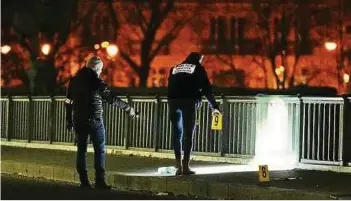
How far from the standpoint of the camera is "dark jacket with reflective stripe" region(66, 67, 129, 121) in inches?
465

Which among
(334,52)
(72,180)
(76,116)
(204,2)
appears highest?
(204,2)

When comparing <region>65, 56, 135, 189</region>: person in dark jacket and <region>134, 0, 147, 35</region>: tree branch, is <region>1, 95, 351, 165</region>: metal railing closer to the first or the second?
<region>65, 56, 135, 189</region>: person in dark jacket

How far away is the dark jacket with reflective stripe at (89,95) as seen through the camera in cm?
1182

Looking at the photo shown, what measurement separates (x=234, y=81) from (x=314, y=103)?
1657 inches

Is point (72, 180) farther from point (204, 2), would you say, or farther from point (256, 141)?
point (204, 2)

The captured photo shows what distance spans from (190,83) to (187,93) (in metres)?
0.18

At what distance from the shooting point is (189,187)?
11.8m

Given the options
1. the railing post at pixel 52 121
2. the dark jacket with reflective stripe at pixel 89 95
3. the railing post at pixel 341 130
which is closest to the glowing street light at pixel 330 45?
the railing post at pixel 52 121

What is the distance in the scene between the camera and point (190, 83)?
41.7ft

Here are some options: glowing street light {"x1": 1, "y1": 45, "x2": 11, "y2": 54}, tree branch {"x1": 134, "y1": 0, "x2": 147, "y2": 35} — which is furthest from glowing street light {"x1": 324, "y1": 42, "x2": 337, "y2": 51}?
glowing street light {"x1": 1, "y1": 45, "x2": 11, "y2": 54}

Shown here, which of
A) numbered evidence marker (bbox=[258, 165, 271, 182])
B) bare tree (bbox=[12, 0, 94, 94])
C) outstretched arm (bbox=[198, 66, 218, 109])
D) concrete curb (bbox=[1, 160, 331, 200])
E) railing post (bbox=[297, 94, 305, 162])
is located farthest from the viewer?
bare tree (bbox=[12, 0, 94, 94])

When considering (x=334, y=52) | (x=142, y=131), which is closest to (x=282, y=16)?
(x=334, y=52)

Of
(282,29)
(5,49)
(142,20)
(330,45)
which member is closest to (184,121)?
(5,49)

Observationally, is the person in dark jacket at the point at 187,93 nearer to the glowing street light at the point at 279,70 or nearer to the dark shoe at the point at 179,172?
the dark shoe at the point at 179,172
